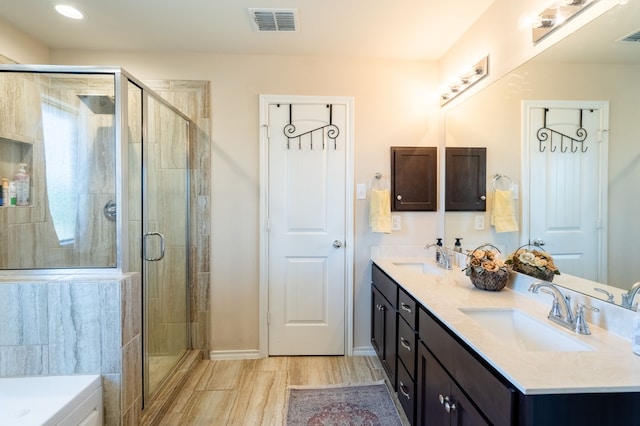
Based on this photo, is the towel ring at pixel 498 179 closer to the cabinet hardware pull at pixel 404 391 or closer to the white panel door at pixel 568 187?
the white panel door at pixel 568 187

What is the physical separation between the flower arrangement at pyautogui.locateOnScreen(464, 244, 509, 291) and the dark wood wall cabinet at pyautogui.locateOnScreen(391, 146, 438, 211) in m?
0.93

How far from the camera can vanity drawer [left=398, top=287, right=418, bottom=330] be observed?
1650mm

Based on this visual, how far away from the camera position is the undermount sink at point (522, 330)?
1167 millimetres

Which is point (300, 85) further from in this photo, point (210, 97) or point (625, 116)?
point (625, 116)

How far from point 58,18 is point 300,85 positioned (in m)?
1.72

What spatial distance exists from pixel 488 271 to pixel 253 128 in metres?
2.02

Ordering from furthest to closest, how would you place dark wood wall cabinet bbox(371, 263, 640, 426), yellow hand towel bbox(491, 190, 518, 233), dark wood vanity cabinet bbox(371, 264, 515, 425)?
yellow hand towel bbox(491, 190, 518, 233), dark wood vanity cabinet bbox(371, 264, 515, 425), dark wood wall cabinet bbox(371, 263, 640, 426)

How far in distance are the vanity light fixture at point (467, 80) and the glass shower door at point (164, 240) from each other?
2.15 m

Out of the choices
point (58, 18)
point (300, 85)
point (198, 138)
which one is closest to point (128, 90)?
point (198, 138)

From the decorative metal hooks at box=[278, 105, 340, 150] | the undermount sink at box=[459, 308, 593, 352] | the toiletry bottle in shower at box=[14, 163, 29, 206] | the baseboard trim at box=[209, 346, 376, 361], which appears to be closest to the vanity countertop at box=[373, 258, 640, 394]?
the undermount sink at box=[459, 308, 593, 352]

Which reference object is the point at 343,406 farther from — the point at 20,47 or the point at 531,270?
the point at 20,47

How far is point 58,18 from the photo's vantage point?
2080 millimetres

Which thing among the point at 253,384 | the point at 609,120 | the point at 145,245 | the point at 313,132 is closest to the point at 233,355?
the point at 253,384

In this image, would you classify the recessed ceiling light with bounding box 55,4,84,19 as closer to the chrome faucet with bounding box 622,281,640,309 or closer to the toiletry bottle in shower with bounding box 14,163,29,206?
the toiletry bottle in shower with bounding box 14,163,29,206
